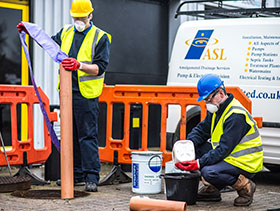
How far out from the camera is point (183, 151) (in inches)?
277

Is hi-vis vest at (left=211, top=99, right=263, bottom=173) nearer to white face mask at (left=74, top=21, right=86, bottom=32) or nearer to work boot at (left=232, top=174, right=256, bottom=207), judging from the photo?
work boot at (left=232, top=174, right=256, bottom=207)

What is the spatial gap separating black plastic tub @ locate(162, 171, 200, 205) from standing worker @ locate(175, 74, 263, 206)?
130 millimetres

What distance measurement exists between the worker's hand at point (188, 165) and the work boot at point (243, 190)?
49 cm

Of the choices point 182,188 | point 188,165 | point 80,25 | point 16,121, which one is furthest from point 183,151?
point 16,121

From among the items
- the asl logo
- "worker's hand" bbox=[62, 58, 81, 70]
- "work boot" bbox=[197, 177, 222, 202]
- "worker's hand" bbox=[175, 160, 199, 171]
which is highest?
the asl logo

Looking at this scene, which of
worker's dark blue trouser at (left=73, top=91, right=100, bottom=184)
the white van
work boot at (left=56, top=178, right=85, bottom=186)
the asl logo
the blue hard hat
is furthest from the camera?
the asl logo

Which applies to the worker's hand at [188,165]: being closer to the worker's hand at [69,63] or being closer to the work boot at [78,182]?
the worker's hand at [69,63]

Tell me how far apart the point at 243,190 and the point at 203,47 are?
2965mm

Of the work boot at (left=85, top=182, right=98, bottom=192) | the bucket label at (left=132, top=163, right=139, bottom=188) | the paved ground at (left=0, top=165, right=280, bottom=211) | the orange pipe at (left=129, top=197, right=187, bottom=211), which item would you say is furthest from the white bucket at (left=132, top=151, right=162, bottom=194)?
the orange pipe at (left=129, top=197, right=187, bottom=211)

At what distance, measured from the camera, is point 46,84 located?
1104 centimetres

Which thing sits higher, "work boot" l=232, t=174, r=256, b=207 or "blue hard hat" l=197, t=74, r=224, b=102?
"blue hard hat" l=197, t=74, r=224, b=102

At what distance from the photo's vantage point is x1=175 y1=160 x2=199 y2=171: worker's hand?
6.88m

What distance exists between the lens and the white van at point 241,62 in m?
8.67

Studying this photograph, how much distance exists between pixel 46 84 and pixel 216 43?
10.5 feet
